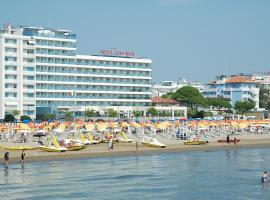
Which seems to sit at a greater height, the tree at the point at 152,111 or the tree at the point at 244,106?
the tree at the point at 244,106

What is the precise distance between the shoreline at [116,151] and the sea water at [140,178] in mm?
2386

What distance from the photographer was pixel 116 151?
6844 cm

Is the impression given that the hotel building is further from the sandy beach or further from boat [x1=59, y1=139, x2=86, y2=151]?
boat [x1=59, y1=139, x2=86, y2=151]

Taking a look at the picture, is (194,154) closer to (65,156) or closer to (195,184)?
(65,156)

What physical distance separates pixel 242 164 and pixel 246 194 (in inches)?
684

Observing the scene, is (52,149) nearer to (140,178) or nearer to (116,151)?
(116,151)

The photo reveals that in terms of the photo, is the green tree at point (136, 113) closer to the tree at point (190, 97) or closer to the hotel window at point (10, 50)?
the tree at point (190, 97)

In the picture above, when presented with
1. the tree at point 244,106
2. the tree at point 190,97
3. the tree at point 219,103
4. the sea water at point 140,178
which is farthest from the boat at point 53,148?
the tree at point 244,106

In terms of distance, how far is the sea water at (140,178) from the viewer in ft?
133

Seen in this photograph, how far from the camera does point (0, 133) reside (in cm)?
8900

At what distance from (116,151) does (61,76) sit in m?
66.0

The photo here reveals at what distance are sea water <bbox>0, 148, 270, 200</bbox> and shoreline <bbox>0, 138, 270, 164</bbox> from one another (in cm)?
239

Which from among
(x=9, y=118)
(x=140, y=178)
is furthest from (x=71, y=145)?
(x=9, y=118)

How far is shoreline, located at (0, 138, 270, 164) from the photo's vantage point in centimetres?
6119
